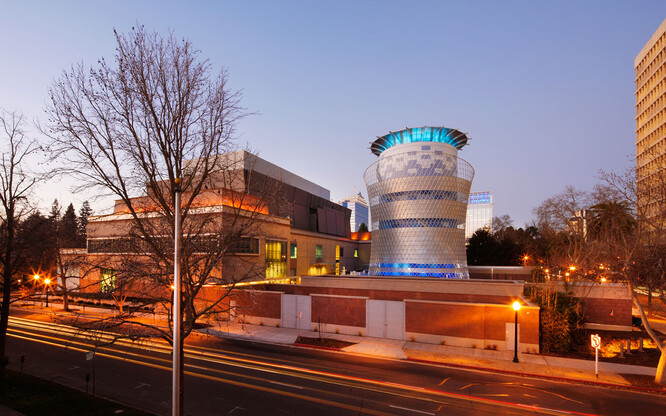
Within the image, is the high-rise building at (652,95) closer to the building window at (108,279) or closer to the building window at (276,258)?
the building window at (276,258)

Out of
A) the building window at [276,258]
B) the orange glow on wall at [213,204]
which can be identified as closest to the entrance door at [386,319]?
the orange glow on wall at [213,204]

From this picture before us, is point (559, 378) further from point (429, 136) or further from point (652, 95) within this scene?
point (652, 95)

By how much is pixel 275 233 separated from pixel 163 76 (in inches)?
1548

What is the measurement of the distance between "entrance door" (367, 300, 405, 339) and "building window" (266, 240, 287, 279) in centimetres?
2385

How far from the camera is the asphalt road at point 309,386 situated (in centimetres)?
1284

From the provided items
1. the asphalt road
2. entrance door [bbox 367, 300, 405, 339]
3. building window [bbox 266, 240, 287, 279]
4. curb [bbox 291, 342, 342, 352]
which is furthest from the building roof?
the asphalt road

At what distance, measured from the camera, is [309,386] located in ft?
49.0

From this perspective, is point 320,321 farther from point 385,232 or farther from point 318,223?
point 318,223

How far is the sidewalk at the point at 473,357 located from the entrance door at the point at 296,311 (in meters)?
1.37

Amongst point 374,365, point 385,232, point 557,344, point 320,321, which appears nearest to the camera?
point 374,365

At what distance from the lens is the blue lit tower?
54719 mm

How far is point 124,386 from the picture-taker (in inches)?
583

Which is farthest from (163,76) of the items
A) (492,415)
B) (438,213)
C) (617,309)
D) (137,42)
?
(438,213)

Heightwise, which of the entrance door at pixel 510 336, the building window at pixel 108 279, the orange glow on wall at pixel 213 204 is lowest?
the entrance door at pixel 510 336
